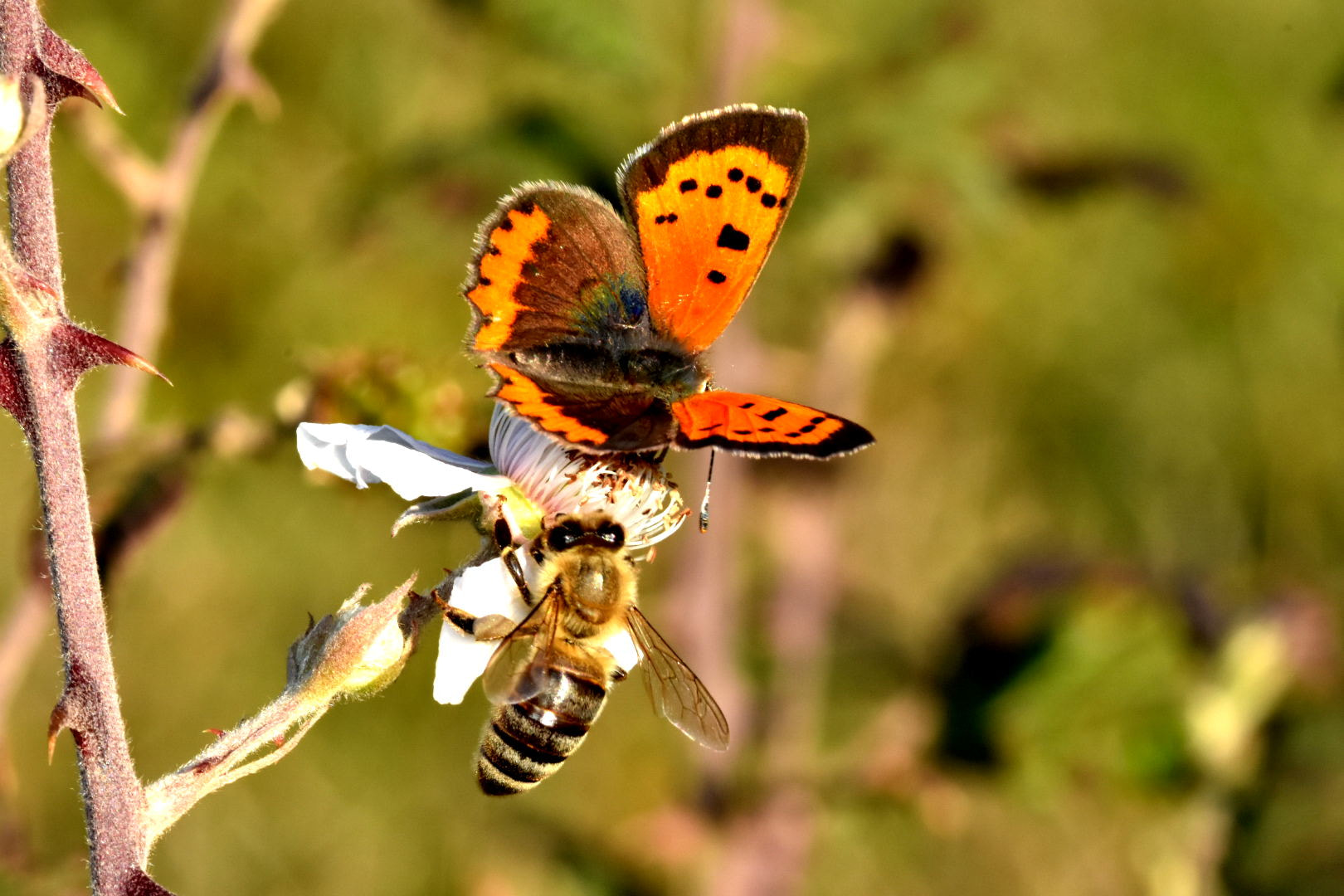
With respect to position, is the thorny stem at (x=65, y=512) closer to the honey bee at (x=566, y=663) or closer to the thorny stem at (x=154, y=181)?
the honey bee at (x=566, y=663)

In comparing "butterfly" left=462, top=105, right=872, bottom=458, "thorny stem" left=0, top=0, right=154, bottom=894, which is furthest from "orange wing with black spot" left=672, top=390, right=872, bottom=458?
"thorny stem" left=0, top=0, right=154, bottom=894

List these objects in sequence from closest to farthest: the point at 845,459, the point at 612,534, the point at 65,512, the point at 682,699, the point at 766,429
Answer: the point at 65,512 → the point at 766,429 → the point at 682,699 → the point at 612,534 → the point at 845,459

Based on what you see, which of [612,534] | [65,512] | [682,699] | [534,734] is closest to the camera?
[65,512]

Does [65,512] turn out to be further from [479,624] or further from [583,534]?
[583,534]

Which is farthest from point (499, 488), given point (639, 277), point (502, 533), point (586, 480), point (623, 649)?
point (639, 277)

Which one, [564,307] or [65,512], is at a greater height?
[564,307]

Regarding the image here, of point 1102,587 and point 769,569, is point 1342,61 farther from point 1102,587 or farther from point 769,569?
point 769,569

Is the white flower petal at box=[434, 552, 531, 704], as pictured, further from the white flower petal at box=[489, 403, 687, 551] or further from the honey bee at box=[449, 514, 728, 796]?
the white flower petal at box=[489, 403, 687, 551]
